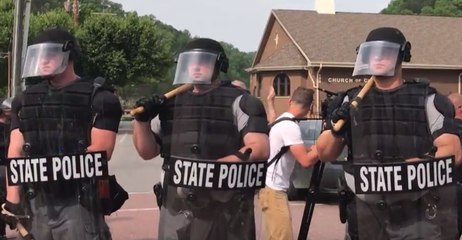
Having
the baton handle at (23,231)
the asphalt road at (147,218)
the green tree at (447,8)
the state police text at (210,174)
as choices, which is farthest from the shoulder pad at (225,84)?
the green tree at (447,8)

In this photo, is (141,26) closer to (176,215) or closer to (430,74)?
(430,74)

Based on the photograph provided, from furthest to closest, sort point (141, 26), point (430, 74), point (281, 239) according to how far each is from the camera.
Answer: point (141, 26), point (430, 74), point (281, 239)

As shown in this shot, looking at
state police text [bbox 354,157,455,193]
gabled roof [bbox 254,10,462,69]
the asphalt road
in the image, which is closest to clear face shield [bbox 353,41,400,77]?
state police text [bbox 354,157,455,193]

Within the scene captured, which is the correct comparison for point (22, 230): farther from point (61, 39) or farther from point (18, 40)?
point (18, 40)

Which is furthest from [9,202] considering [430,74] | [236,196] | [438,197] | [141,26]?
[141,26]

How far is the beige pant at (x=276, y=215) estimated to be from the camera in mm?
5703

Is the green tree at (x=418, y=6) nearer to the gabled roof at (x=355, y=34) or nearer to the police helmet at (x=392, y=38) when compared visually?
the gabled roof at (x=355, y=34)

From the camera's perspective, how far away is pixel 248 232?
4.40 meters

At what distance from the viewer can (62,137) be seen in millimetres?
4402

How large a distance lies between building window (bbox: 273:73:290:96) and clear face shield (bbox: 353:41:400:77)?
1397 inches

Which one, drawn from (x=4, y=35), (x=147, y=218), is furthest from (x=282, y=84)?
(x=147, y=218)

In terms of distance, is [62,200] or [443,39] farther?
[443,39]

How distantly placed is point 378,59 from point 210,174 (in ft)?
3.68

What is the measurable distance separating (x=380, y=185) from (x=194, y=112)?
112 centimetres
